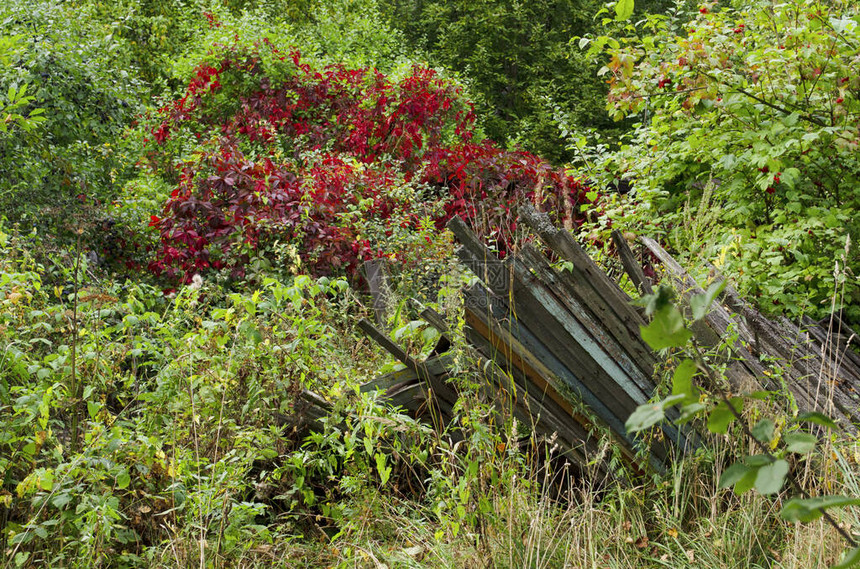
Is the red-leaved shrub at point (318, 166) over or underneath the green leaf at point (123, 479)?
underneath

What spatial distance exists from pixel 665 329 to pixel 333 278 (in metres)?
4.47

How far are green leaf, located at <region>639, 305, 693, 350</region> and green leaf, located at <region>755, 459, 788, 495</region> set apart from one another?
18 centimetres

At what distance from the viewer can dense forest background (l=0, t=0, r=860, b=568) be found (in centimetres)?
252

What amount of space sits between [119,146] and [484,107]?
8.92m

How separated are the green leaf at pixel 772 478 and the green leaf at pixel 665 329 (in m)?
0.18

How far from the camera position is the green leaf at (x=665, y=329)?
0.95 meters

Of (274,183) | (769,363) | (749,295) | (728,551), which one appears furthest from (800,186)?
(274,183)

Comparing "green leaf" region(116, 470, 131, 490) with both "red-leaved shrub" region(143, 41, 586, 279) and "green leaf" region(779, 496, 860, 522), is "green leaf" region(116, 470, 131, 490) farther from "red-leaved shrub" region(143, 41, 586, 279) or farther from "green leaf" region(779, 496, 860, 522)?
"green leaf" region(779, 496, 860, 522)

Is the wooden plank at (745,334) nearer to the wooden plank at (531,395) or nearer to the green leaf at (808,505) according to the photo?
the wooden plank at (531,395)

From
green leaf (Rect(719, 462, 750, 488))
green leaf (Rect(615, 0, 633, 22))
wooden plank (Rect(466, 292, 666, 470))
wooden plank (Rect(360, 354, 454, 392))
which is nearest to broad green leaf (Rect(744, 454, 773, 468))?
green leaf (Rect(719, 462, 750, 488))

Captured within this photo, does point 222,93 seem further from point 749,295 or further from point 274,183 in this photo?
point 749,295

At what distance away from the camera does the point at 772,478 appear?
87 centimetres

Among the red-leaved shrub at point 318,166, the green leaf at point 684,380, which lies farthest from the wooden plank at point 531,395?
the green leaf at point 684,380

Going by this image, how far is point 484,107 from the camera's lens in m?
14.6
